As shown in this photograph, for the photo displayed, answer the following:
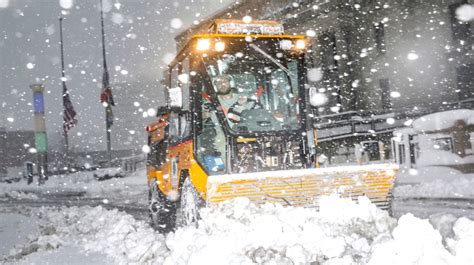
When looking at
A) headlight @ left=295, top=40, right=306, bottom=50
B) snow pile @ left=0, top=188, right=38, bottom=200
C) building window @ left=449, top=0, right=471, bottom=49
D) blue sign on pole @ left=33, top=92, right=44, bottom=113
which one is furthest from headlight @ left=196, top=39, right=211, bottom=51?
blue sign on pole @ left=33, top=92, right=44, bottom=113

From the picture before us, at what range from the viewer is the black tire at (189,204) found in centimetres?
571

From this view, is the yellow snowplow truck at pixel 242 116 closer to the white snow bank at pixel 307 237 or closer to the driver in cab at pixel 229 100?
the driver in cab at pixel 229 100

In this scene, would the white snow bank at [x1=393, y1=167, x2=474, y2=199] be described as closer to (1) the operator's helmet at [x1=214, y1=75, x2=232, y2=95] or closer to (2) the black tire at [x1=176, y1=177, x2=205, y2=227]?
(1) the operator's helmet at [x1=214, y1=75, x2=232, y2=95]

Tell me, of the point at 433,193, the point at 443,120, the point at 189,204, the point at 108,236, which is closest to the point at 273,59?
the point at 189,204

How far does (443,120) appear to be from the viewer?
13.1 meters

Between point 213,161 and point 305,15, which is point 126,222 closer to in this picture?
point 213,161

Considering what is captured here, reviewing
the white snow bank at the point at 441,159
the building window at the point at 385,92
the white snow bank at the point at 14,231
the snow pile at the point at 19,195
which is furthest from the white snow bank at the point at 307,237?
the building window at the point at 385,92

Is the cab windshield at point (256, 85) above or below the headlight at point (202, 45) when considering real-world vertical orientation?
below

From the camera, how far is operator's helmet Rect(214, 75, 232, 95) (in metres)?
6.35

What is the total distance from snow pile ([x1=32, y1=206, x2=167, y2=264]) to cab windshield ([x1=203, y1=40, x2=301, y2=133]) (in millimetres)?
2025

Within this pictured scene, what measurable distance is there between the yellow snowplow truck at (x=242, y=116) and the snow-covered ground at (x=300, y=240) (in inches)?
28.0

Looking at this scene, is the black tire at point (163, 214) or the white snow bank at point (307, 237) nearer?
the white snow bank at point (307, 237)

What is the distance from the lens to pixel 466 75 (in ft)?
69.4

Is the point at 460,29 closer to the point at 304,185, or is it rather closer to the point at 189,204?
the point at 304,185
